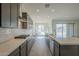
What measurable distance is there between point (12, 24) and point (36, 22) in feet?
28.6

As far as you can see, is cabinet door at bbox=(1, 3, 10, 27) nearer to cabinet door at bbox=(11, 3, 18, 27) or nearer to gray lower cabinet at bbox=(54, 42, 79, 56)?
cabinet door at bbox=(11, 3, 18, 27)

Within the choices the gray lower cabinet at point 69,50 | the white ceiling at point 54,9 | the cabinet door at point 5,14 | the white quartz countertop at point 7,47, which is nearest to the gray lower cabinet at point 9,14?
the cabinet door at point 5,14

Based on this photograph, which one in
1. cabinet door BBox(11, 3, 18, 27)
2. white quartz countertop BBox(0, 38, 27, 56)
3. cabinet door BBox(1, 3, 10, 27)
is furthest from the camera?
cabinet door BBox(11, 3, 18, 27)

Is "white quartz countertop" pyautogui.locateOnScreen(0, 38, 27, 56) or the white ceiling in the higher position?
the white ceiling

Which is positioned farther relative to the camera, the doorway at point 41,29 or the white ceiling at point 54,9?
the doorway at point 41,29

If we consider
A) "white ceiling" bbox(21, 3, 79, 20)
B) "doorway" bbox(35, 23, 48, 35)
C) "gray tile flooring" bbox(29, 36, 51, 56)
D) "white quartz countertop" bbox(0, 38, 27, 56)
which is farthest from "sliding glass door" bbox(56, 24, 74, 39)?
"white quartz countertop" bbox(0, 38, 27, 56)

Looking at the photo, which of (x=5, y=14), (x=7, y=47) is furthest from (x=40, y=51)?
(x=7, y=47)

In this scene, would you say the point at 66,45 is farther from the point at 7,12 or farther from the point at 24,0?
the point at 24,0

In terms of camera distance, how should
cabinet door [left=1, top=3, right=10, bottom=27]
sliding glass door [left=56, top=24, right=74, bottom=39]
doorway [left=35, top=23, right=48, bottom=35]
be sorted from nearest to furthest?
cabinet door [left=1, top=3, right=10, bottom=27] < sliding glass door [left=56, top=24, right=74, bottom=39] < doorway [left=35, top=23, right=48, bottom=35]

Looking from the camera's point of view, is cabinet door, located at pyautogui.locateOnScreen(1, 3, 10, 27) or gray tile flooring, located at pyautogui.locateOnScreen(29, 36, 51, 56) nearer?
cabinet door, located at pyautogui.locateOnScreen(1, 3, 10, 27)

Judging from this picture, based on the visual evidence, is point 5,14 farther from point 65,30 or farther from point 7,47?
point 65,30

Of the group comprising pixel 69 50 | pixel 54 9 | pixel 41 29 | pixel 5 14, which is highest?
pixel 54 9

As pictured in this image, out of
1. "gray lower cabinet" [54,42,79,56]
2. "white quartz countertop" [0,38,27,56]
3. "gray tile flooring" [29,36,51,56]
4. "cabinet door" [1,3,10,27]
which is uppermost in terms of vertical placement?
"cabinet door" [1,3,10,27]

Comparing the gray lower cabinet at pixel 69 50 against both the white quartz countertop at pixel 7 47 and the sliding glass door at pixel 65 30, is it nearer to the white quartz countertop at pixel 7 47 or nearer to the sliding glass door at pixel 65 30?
the white quartz countertop at pixel 7 47
